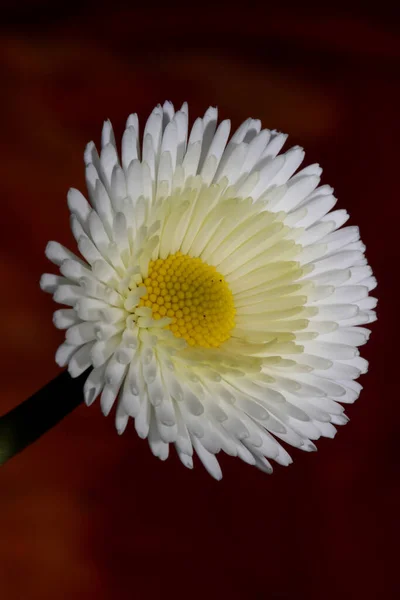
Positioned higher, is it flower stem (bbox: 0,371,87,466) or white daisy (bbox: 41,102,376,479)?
white daisy (bbox: 41,102,376,479)

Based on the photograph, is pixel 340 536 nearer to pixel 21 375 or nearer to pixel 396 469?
pixel 396 469

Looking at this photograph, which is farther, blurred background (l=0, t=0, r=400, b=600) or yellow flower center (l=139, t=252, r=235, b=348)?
blurred background (l=0, t=0, r=400, b=600)

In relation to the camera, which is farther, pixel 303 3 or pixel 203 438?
pixel 303 3

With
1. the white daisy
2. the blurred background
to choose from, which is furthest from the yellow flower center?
the blurred background

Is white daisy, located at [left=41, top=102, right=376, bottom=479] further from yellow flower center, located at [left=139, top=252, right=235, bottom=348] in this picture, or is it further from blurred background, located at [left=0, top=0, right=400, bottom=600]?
blurred background, located at [left=0, top=0, right=400, bottom=600]

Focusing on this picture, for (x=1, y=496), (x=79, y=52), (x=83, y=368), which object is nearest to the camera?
(x=83, y=368)

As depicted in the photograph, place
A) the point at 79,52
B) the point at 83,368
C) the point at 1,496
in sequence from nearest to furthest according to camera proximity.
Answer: the point at 83,368
the point at 1,496
the point at 79,52

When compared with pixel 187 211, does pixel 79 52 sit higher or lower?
higher

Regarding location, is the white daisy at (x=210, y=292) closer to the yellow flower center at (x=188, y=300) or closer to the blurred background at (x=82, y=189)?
the yellow flower center at (x=188, y=300)

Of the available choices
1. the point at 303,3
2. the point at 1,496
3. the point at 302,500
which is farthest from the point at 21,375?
the point at 303,3
